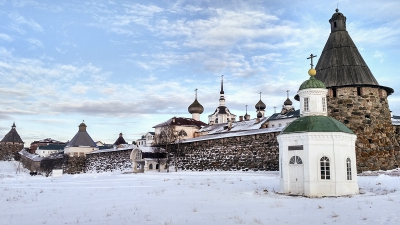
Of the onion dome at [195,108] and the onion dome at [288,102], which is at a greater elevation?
the onion dome at [288,102]

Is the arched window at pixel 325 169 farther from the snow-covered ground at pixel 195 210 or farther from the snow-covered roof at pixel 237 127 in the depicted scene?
the snow-covered roof at pixel 237 127

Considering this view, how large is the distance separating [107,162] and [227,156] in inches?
851

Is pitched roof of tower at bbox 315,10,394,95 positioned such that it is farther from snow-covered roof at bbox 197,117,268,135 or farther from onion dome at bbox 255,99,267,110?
onion dome at bbox 255,99,267,110

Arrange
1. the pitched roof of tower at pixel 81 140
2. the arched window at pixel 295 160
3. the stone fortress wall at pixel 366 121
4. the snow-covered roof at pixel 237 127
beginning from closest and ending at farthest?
the arched window at pixel 295 160 < the stone fortress wall at pixel 366 121 < the snow-covered roof at pixel 237 127 < the pitched roof of tower at pixel 81 140

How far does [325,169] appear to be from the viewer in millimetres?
13492

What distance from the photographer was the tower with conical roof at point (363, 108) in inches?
908

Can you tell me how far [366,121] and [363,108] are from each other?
2.84 ft

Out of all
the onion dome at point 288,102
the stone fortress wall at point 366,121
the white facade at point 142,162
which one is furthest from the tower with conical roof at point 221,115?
the stone fortress wall at point 366,121

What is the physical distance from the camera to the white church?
1341 centimetres

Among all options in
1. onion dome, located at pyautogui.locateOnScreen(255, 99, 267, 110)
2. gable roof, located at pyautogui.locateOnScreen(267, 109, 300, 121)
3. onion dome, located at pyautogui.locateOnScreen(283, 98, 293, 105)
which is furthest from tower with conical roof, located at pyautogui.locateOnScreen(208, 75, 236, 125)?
gable roof, located at pyautogui.locateOnScreen(267, 109, 300, 121)

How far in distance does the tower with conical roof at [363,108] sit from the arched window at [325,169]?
10.7m

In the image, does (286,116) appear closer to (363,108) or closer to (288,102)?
(288,102)

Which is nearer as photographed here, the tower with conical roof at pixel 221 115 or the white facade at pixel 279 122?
the white facade at pixel 279 122

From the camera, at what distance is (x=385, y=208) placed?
31.1 ft
